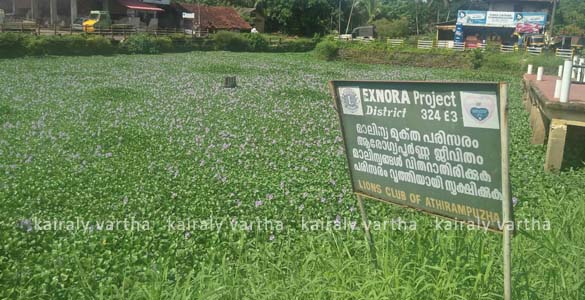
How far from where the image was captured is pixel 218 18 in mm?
52031

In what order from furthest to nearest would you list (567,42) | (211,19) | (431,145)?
(211,19)
(567,42)
(431,145)

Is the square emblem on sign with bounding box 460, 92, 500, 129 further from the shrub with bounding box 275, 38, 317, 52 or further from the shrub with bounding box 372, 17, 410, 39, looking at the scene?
the shrub with bounding box 372, 17, 410, 39

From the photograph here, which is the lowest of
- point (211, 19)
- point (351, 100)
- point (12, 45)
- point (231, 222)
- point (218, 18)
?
point (231, 222)

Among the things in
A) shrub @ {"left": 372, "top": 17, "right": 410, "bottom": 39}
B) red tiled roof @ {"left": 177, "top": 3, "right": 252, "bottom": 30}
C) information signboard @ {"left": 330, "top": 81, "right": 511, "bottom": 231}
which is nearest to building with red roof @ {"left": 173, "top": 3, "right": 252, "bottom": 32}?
red tiled roof @ {"left": 177, "top": 3, "right": 252, "bottom": 30}

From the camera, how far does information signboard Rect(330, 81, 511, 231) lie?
2.99m

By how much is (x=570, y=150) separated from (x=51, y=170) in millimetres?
7161

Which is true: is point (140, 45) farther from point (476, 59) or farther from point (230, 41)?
point (476, 59)

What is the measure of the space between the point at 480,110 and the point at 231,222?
9.32 ft

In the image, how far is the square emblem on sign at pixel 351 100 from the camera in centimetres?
369

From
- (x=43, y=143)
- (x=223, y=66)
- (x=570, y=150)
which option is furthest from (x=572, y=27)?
(x=43, y=143)

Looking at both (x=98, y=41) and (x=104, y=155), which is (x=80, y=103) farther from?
(x=98, y=41)

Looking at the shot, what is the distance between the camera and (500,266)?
3.87 metres

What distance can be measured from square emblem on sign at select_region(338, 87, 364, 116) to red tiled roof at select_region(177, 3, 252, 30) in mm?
47937

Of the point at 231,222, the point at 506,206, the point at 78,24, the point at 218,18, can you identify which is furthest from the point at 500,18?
the point at 506,206
